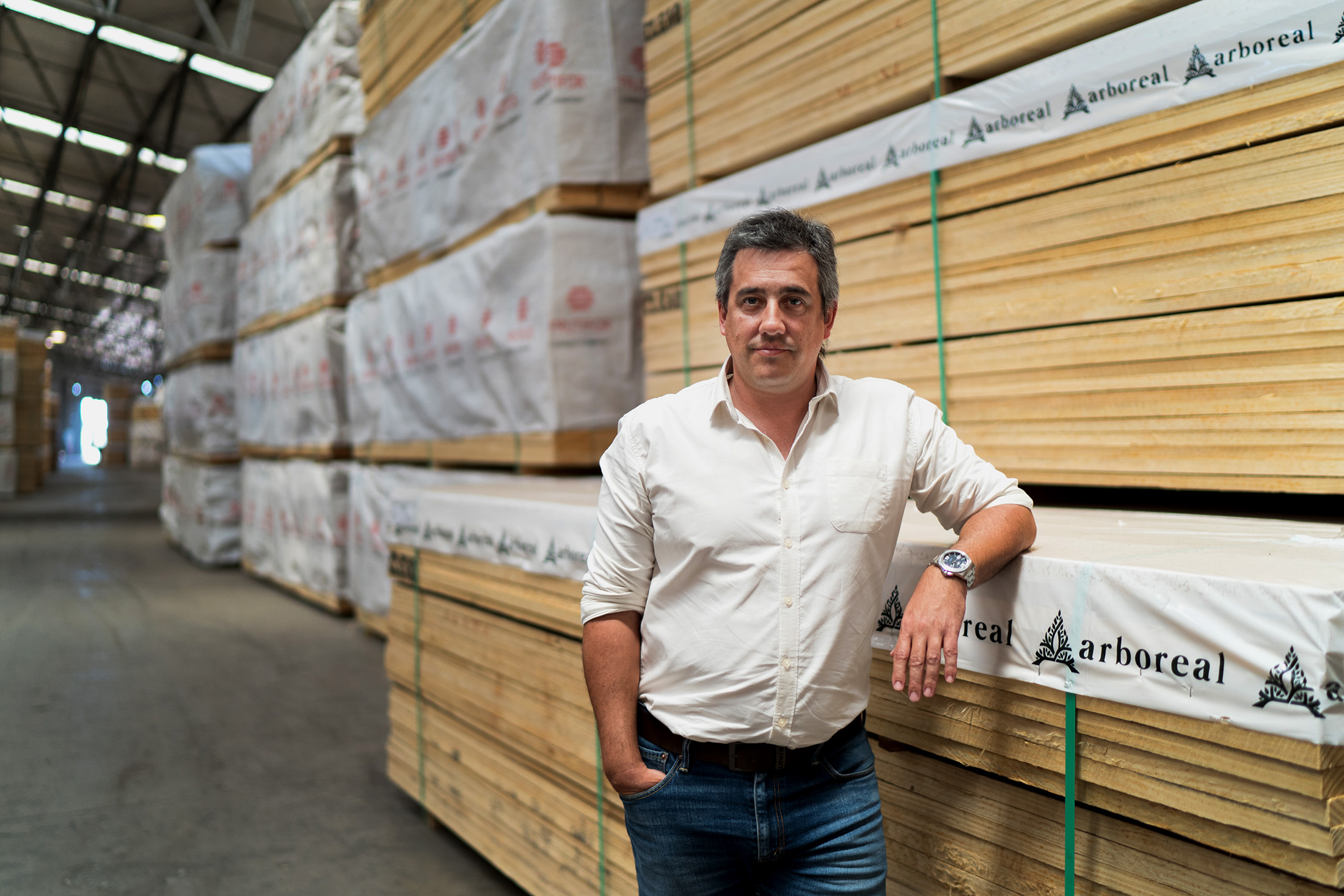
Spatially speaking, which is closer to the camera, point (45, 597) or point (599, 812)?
point (599, 812)

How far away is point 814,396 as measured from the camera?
1798mm

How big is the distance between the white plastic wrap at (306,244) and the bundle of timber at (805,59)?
4.68 meters

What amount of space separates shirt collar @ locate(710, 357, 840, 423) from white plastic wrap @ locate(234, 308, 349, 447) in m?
7.07

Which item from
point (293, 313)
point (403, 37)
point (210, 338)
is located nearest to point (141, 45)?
point (210, 338)

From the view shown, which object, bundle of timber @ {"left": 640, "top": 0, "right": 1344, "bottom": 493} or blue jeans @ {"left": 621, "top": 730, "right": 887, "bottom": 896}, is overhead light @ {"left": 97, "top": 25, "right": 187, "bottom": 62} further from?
blue jeans @ {"left": 621, "top": 730, "right": 887, "bottom": 896}

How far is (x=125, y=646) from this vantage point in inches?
292

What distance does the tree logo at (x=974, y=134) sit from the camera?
8.42 ft

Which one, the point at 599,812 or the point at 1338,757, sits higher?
the point at 1338,757

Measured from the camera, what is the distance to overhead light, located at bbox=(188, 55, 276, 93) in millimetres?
14852

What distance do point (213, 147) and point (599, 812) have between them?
1145 centimetres

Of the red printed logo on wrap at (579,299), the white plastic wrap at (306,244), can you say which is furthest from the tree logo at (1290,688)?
the white plastic wrap at (306,244)

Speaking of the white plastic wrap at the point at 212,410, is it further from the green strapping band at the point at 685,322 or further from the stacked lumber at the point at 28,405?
the stacked lumber at the point at 28,405

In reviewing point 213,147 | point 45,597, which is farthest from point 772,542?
point 213,147

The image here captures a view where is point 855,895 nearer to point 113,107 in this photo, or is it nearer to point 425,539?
point 425,539
